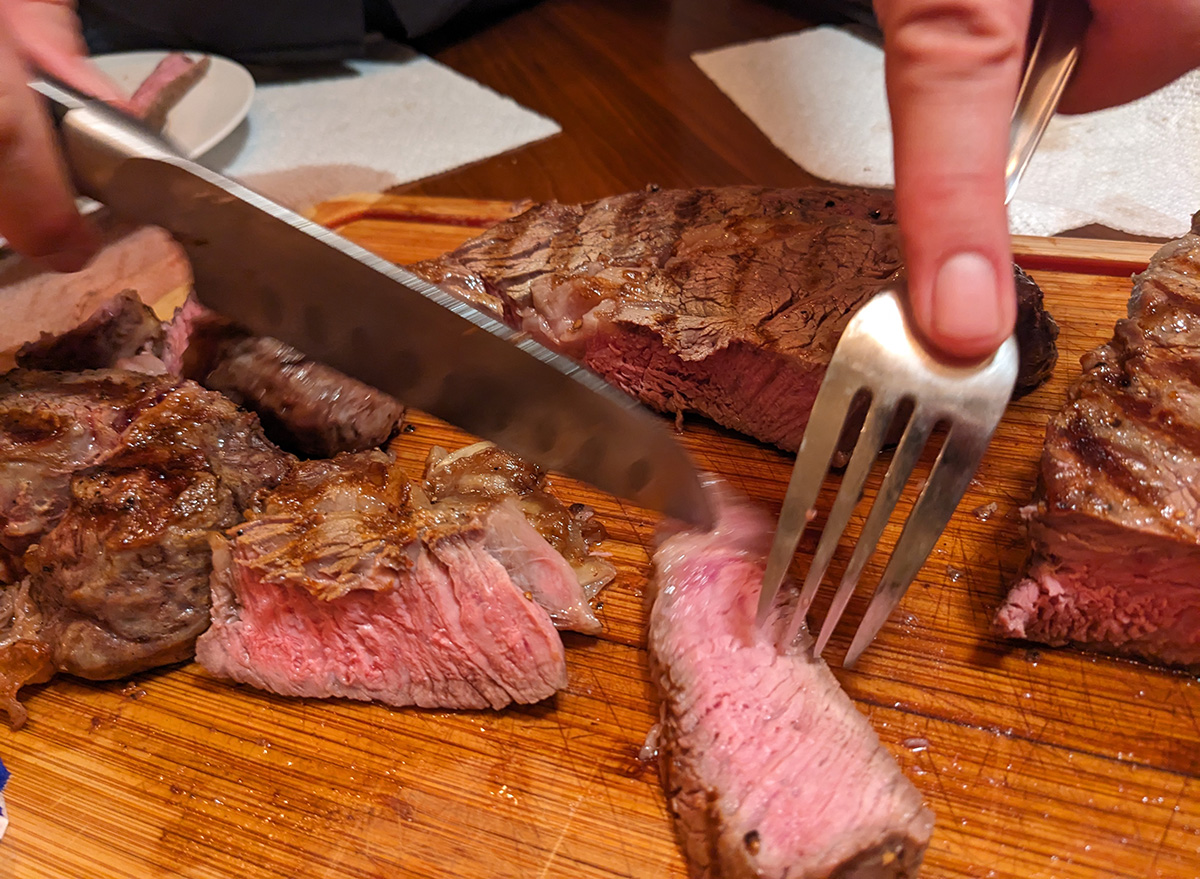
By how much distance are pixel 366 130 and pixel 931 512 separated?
13.4 ft

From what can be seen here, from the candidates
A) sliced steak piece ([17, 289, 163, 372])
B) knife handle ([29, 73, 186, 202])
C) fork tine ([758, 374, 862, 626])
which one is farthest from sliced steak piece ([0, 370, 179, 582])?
fork tine ([758, 374, 862, 626])

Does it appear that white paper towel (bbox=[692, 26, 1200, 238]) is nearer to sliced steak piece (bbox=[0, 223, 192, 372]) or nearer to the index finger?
sliced steak piece (bbox=[0, 223, 192, 372])

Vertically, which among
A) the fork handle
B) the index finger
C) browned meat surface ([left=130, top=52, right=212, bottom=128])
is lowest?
browned meat surface ([left=130, top=52, right=212, bottom=128])

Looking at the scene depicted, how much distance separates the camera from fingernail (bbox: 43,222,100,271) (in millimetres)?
2109

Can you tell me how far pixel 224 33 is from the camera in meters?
4.90

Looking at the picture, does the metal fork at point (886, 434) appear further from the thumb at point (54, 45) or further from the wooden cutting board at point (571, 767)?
the thumb at point (54, 45)

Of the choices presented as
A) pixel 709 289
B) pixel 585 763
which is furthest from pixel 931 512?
pixel 709 289

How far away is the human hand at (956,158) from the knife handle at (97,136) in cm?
168

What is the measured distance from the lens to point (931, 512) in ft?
5.30

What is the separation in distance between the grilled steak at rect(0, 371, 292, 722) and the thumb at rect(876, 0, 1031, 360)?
175cm

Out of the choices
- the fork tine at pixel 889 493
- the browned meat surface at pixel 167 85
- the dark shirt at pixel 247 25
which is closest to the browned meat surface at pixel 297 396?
the fork tine at pixel 889 493

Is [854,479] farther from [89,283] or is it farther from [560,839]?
[89,283]

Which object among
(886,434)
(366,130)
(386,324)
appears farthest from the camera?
(366,130)

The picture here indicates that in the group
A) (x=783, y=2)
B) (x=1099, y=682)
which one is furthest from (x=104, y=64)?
(x=1099, y=682)
